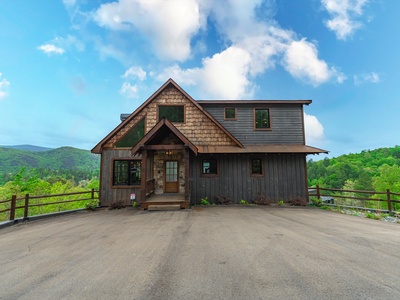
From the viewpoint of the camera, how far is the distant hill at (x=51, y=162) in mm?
54750

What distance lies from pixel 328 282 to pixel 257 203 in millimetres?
8192

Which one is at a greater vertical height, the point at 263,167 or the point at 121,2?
the point at 121,2

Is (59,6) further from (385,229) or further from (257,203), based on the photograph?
(385,229)

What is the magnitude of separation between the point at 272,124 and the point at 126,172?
32.5 feet

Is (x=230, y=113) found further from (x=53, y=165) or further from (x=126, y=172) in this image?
(x=53, y=165)

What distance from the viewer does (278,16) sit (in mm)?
23719

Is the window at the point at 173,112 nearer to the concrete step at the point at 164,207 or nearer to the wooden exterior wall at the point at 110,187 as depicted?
the wooden exterior wall at the point at 110,187

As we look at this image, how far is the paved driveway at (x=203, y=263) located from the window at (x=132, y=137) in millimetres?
5930

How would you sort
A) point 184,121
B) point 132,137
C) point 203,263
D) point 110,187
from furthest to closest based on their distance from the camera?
1. point 184,121
2. point 132,137
3. point 110,187
4. point 203,263

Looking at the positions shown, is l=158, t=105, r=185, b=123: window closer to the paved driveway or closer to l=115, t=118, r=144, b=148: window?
l=115, t=118, r=144, b=148: window

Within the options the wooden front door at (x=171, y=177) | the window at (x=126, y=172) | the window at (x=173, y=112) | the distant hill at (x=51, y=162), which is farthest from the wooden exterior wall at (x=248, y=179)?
the distant hill at (x=51, y=162)

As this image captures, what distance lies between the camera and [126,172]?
1114 centimetres

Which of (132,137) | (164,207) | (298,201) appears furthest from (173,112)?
(298,201)

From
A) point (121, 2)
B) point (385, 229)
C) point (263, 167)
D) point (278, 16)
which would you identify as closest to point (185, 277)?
point (385, 229)
